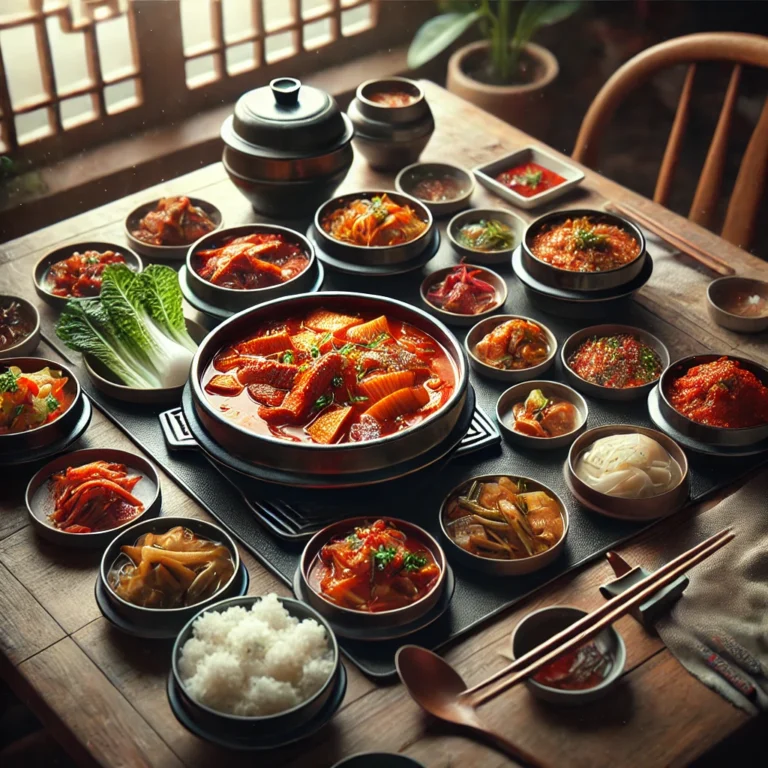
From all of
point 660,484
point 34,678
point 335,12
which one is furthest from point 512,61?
point 34,678

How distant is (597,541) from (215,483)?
1074 millimetres

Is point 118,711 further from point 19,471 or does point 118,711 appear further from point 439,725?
point 19,471

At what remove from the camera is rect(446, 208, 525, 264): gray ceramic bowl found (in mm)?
3760

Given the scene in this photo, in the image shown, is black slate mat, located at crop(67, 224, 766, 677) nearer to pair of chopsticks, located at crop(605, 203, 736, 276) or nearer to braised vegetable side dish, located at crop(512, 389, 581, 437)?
braised vegetable side dish, located at crop(512, 389, 581, 437)

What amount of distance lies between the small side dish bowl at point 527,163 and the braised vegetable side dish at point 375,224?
475mm

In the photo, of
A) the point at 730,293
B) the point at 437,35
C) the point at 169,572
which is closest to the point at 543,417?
the point at 730,293

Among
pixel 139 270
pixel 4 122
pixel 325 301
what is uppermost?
pixel 325 301

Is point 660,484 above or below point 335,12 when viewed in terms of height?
above

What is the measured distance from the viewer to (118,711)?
2297 mm

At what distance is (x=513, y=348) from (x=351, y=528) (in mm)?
994

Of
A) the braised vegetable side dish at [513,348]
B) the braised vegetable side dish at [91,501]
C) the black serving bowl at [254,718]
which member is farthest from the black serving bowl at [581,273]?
the black serving bowl at [254,718]

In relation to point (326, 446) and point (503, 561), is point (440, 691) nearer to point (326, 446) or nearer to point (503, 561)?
point (503, 561)

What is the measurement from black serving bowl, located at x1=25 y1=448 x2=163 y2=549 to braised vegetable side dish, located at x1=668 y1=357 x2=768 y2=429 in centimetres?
155

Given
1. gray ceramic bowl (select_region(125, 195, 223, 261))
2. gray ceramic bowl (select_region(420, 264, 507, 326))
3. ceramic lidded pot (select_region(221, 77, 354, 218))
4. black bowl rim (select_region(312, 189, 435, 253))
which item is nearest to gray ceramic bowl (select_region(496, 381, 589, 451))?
gray ceramic bowl (select_region(420, 264, 507, 326))
